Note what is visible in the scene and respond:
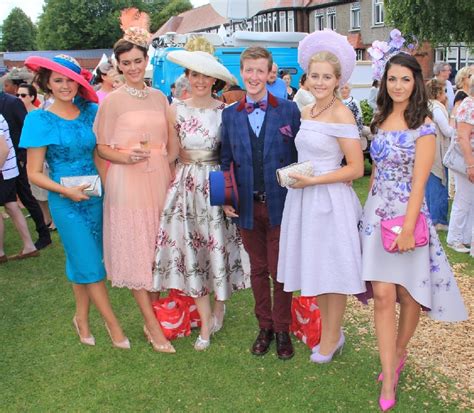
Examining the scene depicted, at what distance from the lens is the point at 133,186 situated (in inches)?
139

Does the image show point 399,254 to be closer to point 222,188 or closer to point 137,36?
point 222,188

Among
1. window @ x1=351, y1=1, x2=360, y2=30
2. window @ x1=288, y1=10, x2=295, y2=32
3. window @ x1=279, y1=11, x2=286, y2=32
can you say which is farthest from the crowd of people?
window @ x1=279, y1=11, x2=286, y2=32

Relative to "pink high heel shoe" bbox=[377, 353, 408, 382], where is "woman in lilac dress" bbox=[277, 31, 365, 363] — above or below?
above

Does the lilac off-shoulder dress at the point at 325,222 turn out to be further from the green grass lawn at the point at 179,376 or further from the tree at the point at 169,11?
the tree at the point at 169,11

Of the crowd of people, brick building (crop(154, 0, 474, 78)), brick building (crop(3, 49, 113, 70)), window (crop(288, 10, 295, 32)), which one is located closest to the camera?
the crowd of people

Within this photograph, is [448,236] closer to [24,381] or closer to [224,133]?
[224,133]

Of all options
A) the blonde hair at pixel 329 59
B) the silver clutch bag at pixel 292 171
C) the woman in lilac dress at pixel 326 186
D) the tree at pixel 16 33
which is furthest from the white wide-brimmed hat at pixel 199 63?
the tree at pixel 16 33

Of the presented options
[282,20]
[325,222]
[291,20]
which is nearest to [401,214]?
[325,222]

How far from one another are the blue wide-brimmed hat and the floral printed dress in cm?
24

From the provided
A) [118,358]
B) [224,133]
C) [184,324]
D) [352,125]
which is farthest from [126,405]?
[352,125]

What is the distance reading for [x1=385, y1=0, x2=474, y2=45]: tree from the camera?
64.5 ft

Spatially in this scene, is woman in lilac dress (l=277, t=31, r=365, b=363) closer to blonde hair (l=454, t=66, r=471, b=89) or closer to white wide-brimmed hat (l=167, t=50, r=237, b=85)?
white wide-brimmed hat (l=167, t=50, r=237, b=85)

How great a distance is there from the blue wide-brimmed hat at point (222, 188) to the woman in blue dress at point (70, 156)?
784 millimetres

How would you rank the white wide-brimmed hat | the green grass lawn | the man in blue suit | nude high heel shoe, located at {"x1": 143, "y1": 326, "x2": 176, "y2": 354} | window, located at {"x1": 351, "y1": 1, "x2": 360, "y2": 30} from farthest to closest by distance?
1. window, located at {"x1": 351, "y1": 1, "x2": 360, "y2": 30}
2. nude high heel shoe, located at {"x1": 143, "y1": 326, "x2": 176, "y2": 354}
3. the white wide-brimmed hat
4. the man in blue suit
5. the green grass lawn
